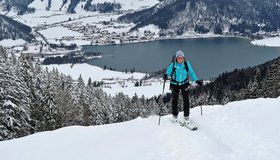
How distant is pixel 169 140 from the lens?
13.5 metres

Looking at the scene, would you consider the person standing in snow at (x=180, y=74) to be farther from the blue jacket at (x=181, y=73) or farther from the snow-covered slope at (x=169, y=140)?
the snow-covered slope at (x=169, y=140)

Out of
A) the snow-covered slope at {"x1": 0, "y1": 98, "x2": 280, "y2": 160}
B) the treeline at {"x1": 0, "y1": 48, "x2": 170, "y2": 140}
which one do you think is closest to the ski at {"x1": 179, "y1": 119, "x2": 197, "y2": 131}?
the snow-covered slope at {"x1": 0, "y1": 98, "x2": 280, "y2": 160}

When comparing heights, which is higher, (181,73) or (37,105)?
(181,73)

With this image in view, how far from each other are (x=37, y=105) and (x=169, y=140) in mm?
25477

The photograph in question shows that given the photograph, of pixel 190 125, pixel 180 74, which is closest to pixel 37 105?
pixel 180 74

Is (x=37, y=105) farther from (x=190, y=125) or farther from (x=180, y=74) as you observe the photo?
(x=190, y=125)

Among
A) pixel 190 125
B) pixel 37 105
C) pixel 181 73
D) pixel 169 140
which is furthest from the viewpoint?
pixel 37 105

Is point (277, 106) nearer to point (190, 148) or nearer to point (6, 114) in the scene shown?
point (190, 148)

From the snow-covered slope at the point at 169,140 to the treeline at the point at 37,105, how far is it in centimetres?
418

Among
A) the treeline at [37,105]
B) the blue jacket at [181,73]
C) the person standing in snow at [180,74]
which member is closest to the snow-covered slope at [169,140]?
the person standing in snow at [180,74]

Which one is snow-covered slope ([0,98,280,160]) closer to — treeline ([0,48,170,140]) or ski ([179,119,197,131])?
ski ([179,119,197,131])

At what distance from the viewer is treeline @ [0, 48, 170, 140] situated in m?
25.1

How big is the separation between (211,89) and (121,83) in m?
74.7

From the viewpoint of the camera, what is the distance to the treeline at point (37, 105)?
25094 mm
